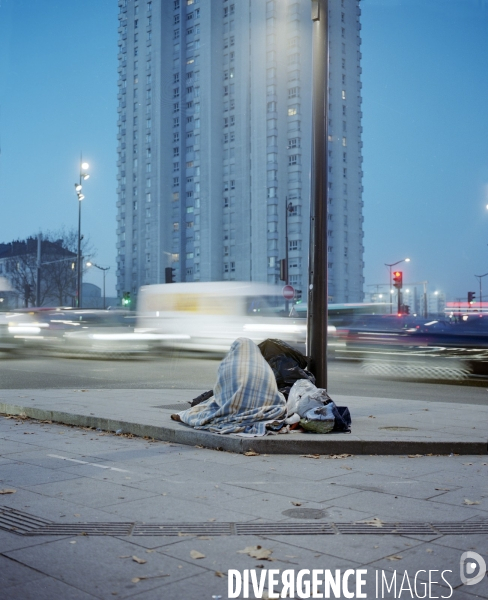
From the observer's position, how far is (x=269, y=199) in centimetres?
8381

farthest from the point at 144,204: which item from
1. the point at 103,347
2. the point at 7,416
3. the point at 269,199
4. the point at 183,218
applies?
the point at 7,416

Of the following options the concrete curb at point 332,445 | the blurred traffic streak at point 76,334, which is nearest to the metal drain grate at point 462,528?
the concrete curb at point 332,445

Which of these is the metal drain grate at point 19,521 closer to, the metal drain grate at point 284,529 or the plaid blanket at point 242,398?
the metal drain grate at point 284,529

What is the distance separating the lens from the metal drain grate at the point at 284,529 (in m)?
4.56

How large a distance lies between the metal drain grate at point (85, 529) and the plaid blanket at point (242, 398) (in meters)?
3.19

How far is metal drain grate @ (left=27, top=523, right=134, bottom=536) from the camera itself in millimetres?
4535

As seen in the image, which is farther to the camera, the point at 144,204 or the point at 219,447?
the point at 144,204

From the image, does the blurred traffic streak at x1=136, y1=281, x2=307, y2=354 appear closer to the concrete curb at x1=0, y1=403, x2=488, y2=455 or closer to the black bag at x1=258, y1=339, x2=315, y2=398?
the black bag at x1=258, y1=339, x2=315, y2=398

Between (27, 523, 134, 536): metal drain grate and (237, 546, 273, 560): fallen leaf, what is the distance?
2.74ft

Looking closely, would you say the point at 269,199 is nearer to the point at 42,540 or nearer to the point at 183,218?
the point at 183,218

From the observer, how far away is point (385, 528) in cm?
468

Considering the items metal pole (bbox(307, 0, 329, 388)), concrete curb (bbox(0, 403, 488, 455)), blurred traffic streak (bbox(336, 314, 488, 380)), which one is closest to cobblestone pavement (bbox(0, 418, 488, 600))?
concrete curb (bbox(0, 403, 488, 455))

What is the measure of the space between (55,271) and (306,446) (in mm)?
71611

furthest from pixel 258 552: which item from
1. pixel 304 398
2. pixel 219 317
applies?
pixel 219 317
